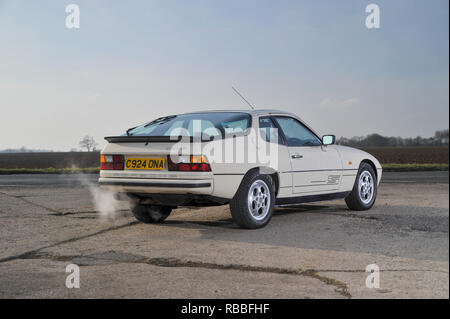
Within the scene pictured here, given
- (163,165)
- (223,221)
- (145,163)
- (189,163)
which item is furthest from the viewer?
(223,221)

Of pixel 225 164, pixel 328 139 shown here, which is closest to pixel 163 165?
pixel 225 164

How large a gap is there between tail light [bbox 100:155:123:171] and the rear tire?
2.69 ft

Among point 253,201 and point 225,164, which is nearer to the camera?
point 225,164

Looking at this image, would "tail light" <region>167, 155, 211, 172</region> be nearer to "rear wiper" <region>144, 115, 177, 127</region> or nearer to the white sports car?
the white sports car

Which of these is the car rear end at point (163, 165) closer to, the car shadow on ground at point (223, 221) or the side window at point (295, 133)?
the side window at point (295, 133)

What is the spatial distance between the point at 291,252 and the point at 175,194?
157cm

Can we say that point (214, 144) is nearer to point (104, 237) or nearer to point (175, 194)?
point (175, 194)

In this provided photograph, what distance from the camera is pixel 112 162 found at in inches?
244

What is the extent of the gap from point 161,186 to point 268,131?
5.40 ft

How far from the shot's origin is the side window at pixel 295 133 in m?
6.87

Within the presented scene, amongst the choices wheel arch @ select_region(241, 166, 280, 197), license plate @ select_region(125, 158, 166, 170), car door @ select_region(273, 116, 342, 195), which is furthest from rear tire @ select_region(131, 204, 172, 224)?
car door @ select_region(273, 116, 342, 195)

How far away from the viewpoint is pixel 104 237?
580 centimetres

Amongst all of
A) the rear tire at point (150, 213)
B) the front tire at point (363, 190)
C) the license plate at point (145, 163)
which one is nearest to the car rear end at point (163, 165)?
the license plate at point (145, 163)

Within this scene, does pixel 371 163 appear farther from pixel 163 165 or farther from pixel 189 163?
pixel 163 165
